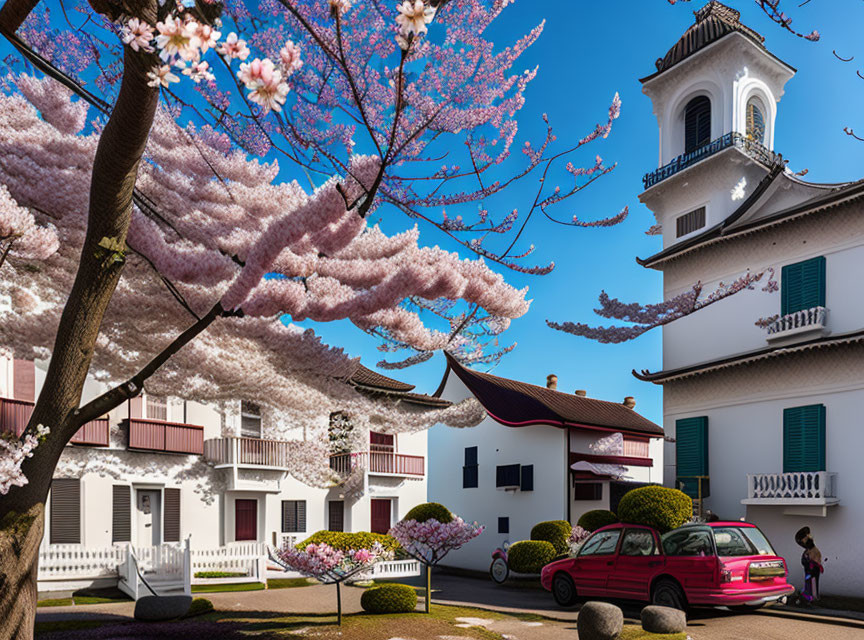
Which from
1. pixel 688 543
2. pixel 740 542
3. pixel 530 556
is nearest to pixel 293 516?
pixel 530 556

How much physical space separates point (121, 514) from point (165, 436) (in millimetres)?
2988

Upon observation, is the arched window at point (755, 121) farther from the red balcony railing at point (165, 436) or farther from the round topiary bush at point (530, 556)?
the red balcony railing at point (165, 436)

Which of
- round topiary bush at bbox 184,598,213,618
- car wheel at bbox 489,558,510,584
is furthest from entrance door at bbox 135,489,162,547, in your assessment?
car wheel at bbox 489,558,510,584

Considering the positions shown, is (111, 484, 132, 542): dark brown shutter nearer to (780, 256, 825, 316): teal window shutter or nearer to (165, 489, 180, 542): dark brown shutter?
(165, 489, 180, 542): dark brown shutter

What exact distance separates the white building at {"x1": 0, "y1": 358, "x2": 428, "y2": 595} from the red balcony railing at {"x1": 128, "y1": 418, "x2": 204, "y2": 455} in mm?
38

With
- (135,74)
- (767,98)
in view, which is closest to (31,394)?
(135,74)

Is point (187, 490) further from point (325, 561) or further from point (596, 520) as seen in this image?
point (325, 561)

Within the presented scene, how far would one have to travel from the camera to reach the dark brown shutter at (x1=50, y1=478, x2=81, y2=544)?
22781 mm

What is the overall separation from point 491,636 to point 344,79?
933 centimetres

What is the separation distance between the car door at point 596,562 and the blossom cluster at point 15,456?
12.6 metres

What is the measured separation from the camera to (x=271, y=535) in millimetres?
28906

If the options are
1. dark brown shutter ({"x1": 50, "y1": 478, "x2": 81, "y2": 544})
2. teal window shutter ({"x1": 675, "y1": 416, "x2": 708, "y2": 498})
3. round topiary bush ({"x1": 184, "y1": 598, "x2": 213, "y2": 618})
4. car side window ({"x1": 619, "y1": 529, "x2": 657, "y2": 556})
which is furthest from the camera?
teal window shutter ({"x1": 675, "y1": 416, "x2": 708, "y2": 498})

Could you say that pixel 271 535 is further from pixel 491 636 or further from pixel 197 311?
pixel 197 311

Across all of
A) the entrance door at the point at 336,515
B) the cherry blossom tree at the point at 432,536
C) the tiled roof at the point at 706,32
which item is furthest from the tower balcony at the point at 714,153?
the entrance door at the point at 336,515
